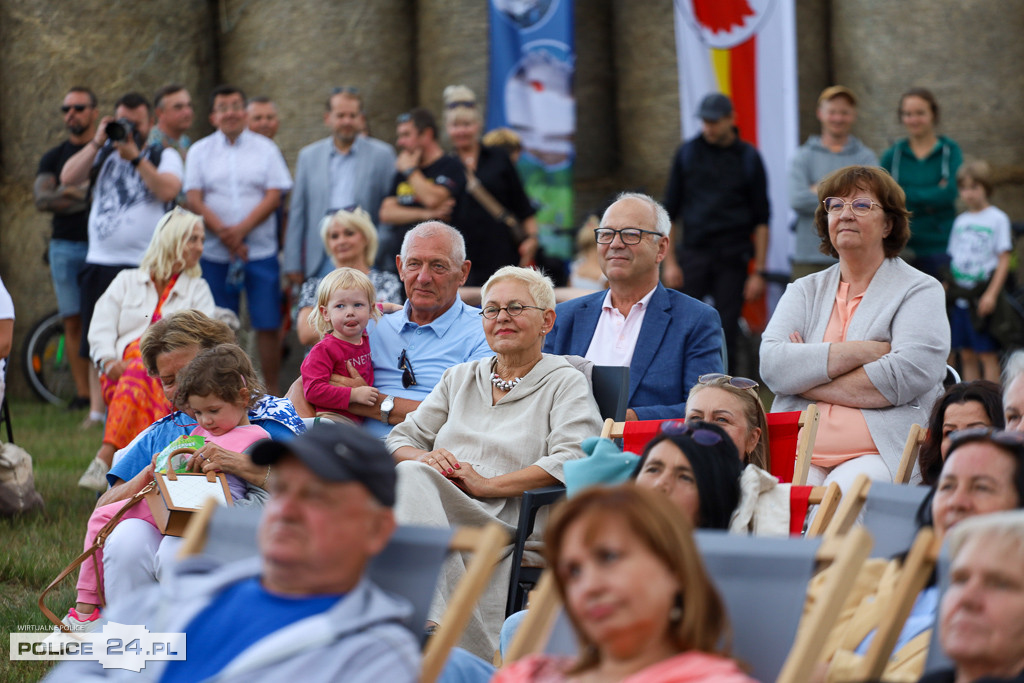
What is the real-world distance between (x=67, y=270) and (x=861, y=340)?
20.9 feet

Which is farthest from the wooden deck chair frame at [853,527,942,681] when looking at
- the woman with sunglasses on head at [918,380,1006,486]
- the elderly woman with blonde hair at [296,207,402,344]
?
the elderly woman with blonde hair at [296,207,402,344]

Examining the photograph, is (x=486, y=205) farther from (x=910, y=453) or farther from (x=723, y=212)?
(x=910, y=453)

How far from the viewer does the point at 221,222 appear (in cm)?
893

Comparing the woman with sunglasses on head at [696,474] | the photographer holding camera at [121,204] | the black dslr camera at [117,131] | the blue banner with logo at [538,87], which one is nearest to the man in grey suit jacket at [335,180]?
the photographer holding camera at [121,204]

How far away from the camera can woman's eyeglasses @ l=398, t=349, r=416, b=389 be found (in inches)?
221

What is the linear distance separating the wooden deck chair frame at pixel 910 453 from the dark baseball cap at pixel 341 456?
2.51 metres

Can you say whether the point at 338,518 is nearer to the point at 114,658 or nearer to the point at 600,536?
the point at 600,536

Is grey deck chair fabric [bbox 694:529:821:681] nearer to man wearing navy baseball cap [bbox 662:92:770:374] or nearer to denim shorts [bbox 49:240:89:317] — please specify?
man wearing navy baseball cap [bbox 662:92:770:374]

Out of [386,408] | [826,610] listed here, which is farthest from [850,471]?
[826,610]

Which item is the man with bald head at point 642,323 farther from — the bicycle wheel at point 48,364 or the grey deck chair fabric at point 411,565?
the bicycle wheel at point 48,364

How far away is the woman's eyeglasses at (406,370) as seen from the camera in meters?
5.62

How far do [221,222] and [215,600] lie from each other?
256 inches

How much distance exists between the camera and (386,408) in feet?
18.0

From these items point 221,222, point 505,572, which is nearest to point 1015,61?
point 221,222
